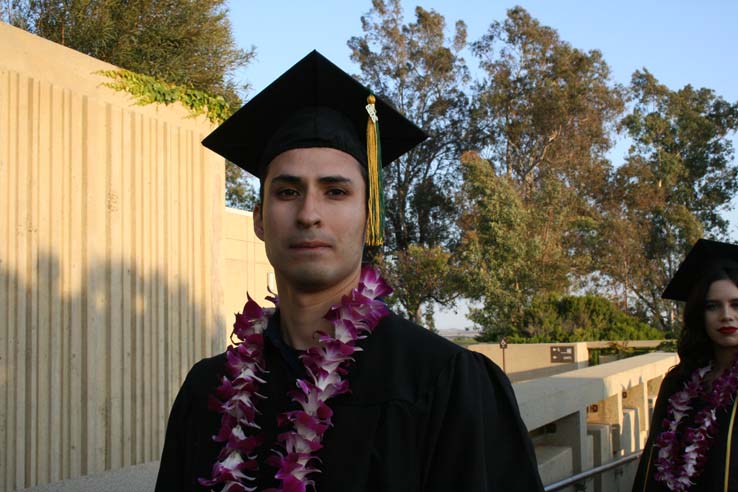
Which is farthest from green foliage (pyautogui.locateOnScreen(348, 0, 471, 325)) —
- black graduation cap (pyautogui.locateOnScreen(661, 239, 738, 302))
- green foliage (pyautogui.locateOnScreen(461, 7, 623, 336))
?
black graduation cap (pyautogui.locateOnScreen(661, 239, 738, 302))

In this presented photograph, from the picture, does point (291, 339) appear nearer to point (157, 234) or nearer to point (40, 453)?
point (40, 453)

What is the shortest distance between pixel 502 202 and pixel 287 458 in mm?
27740

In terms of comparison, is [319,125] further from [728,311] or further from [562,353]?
[562,353]

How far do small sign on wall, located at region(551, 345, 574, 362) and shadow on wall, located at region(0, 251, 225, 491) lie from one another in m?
11.0

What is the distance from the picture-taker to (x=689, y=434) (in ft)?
12.9

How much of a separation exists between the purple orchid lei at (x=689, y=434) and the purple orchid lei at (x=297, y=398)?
101 inches

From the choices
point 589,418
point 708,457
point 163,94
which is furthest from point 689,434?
point 163,94

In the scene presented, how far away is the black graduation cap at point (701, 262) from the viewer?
4.38m

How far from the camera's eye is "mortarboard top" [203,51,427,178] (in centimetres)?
207

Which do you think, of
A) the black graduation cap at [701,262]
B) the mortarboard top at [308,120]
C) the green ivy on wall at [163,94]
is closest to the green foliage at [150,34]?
the green ivy on wall at [163,94]

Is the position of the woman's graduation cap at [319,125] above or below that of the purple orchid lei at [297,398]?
above

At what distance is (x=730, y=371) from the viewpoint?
13.2ft

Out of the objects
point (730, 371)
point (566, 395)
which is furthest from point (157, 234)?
point (730, 371)

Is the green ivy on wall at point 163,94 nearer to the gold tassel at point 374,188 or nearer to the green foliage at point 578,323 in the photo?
the gold tassel at point 374,188
